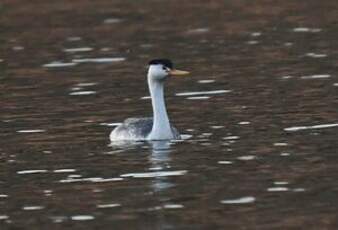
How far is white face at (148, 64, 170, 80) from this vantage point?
889 inches

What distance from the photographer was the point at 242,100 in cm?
2495

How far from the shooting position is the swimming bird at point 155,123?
2203cm

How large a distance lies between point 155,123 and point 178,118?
6.20ft

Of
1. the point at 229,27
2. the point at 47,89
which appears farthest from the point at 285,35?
the point at 47,89

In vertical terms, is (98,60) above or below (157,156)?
above

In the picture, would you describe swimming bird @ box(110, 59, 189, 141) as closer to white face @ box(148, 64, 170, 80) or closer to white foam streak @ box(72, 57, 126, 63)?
white face @ box(148, 64, 170, 80)

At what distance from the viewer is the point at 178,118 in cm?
2406

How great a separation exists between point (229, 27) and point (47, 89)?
9493 millimetres

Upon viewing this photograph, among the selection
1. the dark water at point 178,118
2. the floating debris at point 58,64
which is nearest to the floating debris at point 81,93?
the dark water at point 178,118

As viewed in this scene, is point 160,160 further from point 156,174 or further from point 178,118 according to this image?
point 178,118

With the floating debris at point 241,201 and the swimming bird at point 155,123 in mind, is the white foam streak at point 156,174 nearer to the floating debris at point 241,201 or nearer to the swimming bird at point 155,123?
the floating debris at point 241,201

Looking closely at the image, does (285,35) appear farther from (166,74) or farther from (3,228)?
(3,228)

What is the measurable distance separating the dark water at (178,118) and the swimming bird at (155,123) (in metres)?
0.27

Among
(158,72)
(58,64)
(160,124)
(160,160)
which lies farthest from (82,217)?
(58,64)
